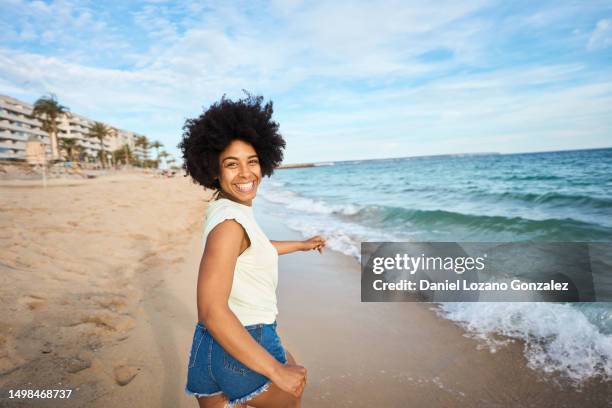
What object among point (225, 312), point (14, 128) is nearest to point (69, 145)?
point (14, 128)

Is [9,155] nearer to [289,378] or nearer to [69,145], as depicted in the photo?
[69,145]

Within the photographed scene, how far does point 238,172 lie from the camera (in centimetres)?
169

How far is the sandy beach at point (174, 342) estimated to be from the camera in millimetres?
2812

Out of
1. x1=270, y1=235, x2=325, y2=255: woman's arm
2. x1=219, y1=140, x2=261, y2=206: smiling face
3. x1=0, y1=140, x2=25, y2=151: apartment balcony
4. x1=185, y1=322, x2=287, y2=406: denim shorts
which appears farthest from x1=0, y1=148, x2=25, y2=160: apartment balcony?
x1=185, y1=322, x2=287, y2=406: denim shorts

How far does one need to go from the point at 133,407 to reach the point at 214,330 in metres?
2.01

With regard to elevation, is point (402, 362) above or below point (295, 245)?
below

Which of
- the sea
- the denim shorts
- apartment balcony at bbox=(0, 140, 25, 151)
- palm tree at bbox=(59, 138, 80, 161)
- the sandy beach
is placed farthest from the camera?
palm tree at bbox=(59, 138, 80, 161)

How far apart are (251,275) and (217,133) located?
748 mm

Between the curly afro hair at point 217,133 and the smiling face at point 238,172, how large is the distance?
4cm

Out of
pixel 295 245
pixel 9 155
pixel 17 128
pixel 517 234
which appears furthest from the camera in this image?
pixel 17 128

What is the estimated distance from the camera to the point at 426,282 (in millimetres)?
5762

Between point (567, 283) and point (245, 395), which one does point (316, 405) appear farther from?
point (567, 283)

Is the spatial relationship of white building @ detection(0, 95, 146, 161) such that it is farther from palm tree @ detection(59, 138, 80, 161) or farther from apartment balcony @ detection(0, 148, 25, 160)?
palm tree @ detection(59, 138, 80, 161)

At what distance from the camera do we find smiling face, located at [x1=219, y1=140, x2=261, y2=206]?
1.68m
